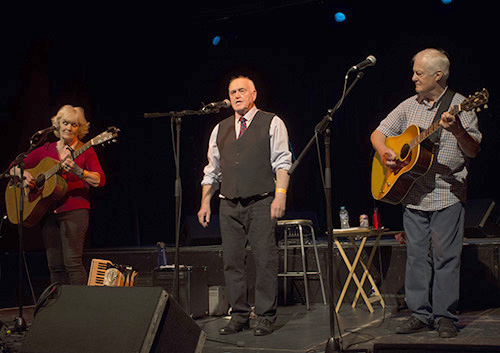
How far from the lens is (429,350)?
194 centimetres

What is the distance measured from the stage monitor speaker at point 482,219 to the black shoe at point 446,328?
255 centimetres

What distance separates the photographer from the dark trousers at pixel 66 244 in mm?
4145

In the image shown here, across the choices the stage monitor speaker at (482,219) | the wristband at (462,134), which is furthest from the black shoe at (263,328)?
the stage monitor speaker at (482,219)

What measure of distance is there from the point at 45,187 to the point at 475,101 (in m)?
3.23

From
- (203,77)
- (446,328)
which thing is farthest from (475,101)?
(203,77)

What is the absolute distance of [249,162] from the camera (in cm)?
383

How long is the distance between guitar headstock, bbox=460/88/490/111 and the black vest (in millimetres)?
1367

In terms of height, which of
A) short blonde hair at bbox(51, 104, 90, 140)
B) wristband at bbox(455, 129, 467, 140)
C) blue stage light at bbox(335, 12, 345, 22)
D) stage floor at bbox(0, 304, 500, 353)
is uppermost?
blue stage light at bbox(335, 12, 345, 22)

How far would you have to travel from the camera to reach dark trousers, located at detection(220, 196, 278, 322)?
12.4 feet

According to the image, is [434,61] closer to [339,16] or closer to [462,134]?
[462,134]

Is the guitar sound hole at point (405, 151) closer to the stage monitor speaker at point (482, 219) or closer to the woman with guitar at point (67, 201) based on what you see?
the woman with guitar at point (67, 201)

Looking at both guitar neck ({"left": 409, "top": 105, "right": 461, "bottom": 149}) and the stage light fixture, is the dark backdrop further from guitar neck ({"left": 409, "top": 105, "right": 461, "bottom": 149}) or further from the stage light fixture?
guitar neck ({"left": 409, "top": 105, "right": 461, "bottom": 149})

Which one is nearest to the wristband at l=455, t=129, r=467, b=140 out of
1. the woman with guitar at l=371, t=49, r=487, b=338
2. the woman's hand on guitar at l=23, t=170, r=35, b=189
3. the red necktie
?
the woman with guitar at l=371, t=49, r=487, b=338

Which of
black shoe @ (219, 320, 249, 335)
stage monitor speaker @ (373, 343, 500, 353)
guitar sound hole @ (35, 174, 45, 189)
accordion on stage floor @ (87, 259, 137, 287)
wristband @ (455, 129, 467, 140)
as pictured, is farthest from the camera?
accordion on stage floor @ (87, 259, 137, 287)
